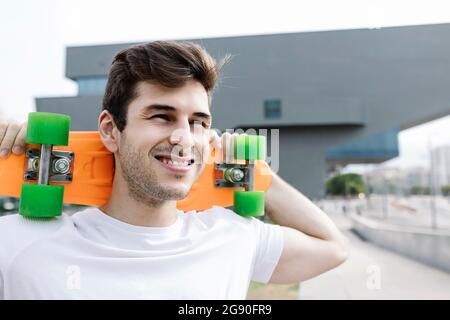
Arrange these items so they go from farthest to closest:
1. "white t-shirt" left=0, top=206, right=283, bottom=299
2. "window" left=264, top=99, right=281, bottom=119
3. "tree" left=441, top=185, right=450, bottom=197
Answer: "window" left=264, top=99, right=281, bottom=119 < "tree" left=441, top=185, right=450, bottom=197 < "white t-shirt" left=0, top=206, right=283, bottom=299

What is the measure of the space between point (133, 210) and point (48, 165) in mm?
272

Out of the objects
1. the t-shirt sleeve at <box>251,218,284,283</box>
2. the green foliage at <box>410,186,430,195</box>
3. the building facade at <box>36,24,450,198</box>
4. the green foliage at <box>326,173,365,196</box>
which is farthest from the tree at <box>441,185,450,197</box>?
the t-shirt sleeve at <box>251,218,284,283</box>

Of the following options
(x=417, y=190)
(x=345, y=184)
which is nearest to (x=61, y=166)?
(x=417, y=190)

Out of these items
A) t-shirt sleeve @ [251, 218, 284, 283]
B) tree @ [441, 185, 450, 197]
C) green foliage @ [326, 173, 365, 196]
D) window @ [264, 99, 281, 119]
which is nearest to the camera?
t-shirt sleeve @ [251, 218, 284, 283]

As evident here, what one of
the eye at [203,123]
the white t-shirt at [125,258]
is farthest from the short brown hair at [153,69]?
the white t-shirt at [125,258]

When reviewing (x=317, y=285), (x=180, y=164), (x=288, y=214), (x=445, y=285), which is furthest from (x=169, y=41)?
(x=445, y=285)

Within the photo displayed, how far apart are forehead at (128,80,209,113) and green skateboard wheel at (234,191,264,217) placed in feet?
1.05

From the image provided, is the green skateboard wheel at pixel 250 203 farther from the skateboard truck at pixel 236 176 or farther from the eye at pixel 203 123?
the eye at pixel 203 123

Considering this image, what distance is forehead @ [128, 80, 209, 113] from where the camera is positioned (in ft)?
3.48

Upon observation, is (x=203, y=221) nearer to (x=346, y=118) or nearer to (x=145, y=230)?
(x=145, y=230)

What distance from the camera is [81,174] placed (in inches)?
45.4

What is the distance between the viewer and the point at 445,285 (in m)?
4.00

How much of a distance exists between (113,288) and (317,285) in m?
3.62

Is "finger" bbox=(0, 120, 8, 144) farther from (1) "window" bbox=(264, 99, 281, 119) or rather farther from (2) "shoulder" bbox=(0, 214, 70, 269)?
(1) "window" bbox=(264, 99, 281, 119)
